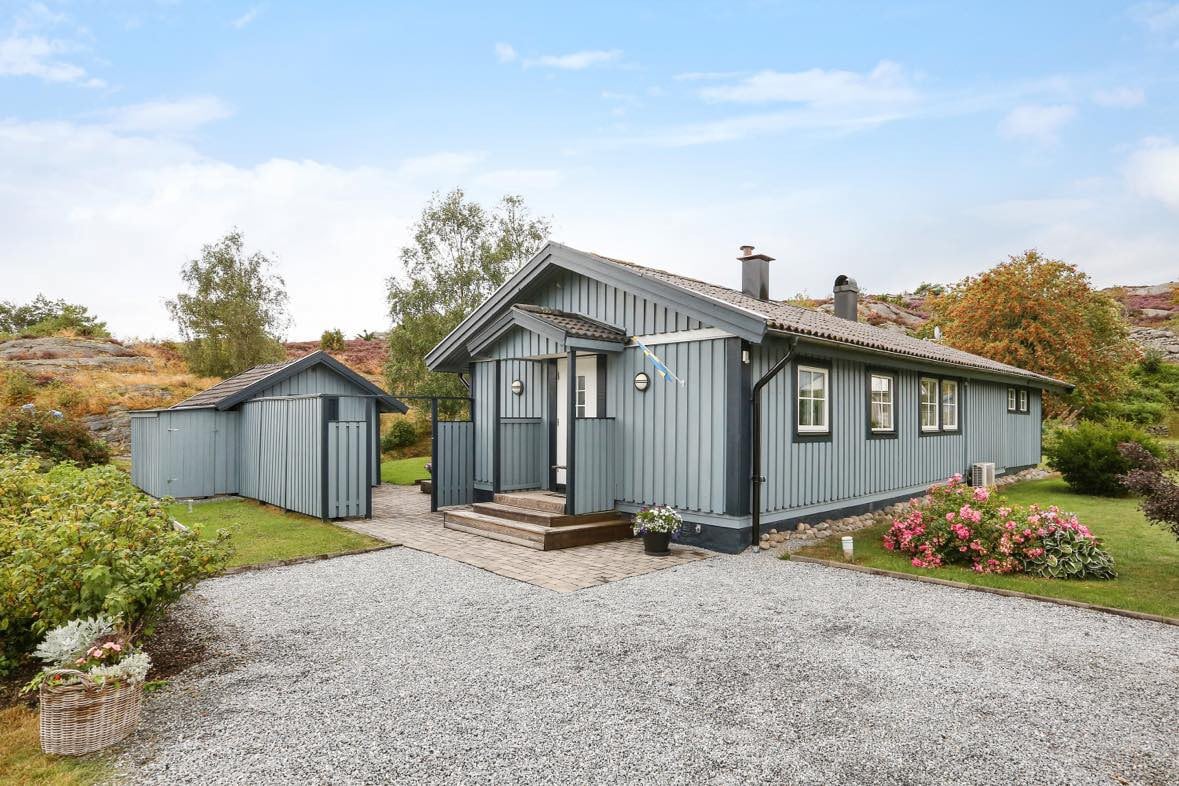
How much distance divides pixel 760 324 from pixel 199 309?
2414 cm

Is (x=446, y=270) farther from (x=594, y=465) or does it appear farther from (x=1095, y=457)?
(x=1095, y=457)

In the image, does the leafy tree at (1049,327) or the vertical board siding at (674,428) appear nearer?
the vertical board siding at (674,428)

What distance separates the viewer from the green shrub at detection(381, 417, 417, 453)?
73.3 ft

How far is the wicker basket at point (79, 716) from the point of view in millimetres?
2984

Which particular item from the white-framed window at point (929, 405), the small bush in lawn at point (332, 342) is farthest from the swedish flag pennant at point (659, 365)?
the small bush in lawn at point (332, 342)

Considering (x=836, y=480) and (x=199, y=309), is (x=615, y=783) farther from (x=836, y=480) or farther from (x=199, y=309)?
(x=199, y=309)

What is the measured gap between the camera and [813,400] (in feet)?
29.4

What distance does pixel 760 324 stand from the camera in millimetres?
7211

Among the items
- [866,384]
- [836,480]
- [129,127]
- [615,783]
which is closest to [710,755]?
[615,783]

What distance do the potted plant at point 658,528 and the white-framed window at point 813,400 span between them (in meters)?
2.50

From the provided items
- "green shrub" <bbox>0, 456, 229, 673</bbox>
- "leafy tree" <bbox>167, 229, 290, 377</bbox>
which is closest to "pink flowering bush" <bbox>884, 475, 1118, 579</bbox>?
"green shrub" <bbox>0, 456, 229, 673</bbox>

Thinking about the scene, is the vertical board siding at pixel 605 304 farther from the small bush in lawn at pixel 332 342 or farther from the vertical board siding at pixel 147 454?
the small bush in lawn at pixel 332 342

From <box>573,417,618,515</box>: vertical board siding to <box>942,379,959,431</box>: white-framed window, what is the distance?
810 centimetres

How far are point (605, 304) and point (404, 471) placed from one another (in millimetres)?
11105
